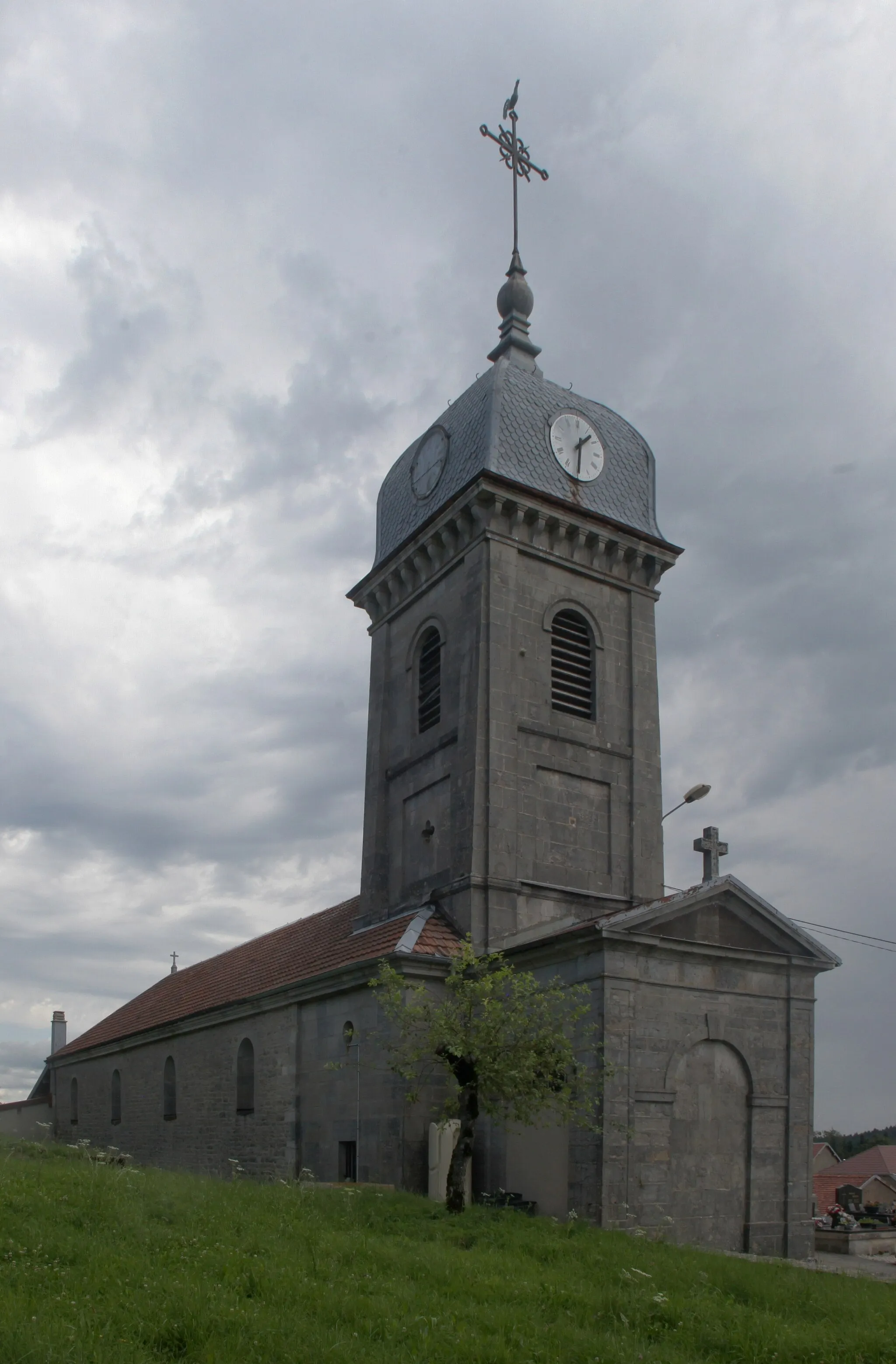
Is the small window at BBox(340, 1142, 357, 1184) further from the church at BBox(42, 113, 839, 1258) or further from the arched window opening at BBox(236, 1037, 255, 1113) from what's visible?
the arched window opening at BBox(236, 1037, 255, 1113)

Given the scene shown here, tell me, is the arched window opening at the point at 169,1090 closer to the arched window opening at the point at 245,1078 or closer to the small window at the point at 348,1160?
the arched window opening at the point at 245,1078

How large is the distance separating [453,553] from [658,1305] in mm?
16157

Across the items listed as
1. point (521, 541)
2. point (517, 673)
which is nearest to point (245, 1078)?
point (517, 673)

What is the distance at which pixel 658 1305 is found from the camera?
Answer: 12.0 m

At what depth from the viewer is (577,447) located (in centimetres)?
2625

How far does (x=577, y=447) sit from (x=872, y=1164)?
138ft

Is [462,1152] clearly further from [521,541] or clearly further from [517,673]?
[521,541]

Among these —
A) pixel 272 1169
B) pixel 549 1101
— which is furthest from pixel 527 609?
pixel 272 1169

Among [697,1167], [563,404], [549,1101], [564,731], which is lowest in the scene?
[697,1167]

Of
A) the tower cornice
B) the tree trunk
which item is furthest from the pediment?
the tower cornice

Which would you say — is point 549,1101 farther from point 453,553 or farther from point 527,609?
point 453,553

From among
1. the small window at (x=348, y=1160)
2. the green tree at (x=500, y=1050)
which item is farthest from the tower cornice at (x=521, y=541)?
the small window at (x=348, y=1160)

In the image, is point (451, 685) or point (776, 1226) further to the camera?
point (451, 685)

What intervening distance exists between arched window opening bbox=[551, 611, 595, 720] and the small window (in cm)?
905
